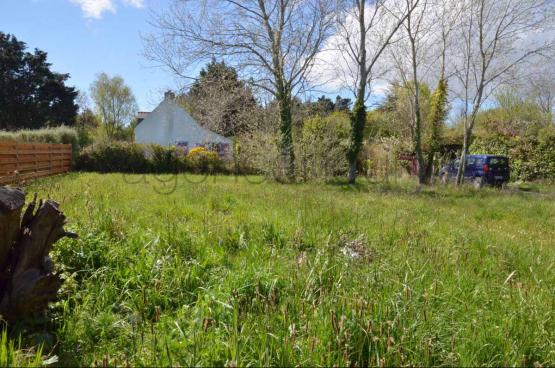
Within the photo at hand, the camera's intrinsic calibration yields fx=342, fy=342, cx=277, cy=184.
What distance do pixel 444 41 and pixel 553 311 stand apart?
52.4ft

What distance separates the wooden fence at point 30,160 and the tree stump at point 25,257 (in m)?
7.11

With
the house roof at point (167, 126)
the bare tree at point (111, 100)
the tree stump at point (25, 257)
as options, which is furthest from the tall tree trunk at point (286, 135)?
the bare tree at point (111, 100)

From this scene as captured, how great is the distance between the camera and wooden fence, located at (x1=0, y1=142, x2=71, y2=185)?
1034 centimetres

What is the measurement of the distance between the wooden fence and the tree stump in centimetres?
711

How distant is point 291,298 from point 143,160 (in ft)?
59.3

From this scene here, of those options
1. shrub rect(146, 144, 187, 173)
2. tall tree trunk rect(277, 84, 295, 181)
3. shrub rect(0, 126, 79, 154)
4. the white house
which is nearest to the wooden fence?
shrub rect(0, 126, 79, 154)

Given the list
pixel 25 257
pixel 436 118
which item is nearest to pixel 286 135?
pixel 436 118

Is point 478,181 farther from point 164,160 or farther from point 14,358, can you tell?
point 14,358

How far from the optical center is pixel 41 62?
38688 mm

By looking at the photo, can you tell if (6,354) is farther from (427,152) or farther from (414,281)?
(427,152)

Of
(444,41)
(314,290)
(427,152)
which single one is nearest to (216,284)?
(314,290)

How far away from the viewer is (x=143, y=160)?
61.4 feet

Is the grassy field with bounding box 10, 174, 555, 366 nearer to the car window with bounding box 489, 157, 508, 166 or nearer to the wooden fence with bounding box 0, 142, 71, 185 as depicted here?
the wooden fence with bounding box 0, 142, 71, 185

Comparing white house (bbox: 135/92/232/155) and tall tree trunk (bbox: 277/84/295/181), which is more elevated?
white house (bbox: 135/92/232/155)
